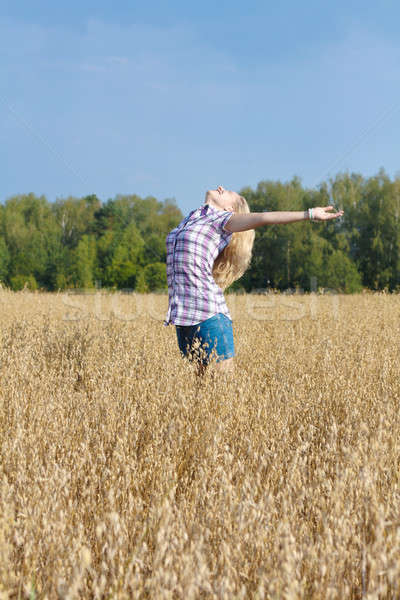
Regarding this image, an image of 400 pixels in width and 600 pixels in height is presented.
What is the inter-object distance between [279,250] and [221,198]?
38.8m

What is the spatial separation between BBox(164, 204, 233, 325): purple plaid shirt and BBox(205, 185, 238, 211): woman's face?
251mm

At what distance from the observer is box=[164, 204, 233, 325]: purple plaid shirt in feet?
9.86

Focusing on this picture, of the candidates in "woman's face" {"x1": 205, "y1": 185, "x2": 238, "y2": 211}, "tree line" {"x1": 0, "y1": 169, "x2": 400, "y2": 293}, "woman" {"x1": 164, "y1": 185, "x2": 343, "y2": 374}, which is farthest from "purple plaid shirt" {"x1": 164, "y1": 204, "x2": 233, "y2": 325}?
"tree line" {"x1": 0, "y1": 169, "x2": 400, "y2": 293}

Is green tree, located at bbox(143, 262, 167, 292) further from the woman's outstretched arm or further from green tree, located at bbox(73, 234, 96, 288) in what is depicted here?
the woman's outstretched arm

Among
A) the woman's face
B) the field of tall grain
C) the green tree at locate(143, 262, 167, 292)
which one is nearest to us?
the field of tall grain

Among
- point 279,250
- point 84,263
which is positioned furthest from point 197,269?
point 84,263

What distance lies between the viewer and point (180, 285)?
306 centimetres

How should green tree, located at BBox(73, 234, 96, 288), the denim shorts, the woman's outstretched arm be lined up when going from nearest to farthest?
the woman's outstretched arm
the denim shorts
green tree, located at BBox(73, 234, 96, 288)

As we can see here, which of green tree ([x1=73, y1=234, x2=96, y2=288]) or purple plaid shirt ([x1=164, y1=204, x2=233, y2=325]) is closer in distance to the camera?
purple plaid shirt ([x1=164, y1=204, x2=233, y2=325])

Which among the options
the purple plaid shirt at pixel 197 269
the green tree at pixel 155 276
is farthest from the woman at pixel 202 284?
the green tree at pixel 155 276

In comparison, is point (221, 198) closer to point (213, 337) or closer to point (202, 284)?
point (202, 284)

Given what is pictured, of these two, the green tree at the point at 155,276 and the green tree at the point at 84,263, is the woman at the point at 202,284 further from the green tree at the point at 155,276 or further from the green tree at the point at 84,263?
the green tree at the point at 84,263

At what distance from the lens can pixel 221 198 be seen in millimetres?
3344

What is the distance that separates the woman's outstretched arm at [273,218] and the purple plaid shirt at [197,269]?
7 centimetres
